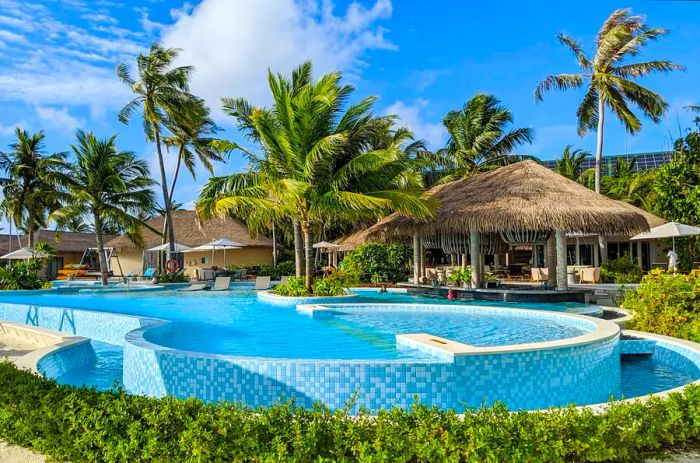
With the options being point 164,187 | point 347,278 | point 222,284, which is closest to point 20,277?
point 222,284

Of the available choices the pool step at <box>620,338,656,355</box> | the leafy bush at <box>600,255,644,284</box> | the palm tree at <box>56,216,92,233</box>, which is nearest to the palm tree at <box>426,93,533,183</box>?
Result: the leafy bush at <box>600,255,644,284</box>

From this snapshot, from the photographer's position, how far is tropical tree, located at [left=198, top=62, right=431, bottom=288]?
47.9 feet

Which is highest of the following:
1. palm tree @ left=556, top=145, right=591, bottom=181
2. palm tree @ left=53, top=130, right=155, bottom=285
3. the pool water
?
palm tree @ left=556, top=145, right=591, bottom=181

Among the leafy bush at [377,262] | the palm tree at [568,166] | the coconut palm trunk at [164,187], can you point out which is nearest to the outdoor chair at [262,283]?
the leafy bush at [377,262]

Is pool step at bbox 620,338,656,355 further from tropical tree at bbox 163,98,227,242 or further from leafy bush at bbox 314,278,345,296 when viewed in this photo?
tropical tree at bbox 163,98,227,242

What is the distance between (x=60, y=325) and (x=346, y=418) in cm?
1058

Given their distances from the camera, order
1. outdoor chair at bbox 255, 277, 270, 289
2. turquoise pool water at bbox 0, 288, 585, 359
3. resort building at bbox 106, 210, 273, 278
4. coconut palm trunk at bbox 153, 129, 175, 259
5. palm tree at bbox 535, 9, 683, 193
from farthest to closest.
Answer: resort building at bbox 106, 210, 273, 278 < coconut palm trunk at bbox 153, 129, 175, 259 < palm tree at bbox 535, 9, 683, 193 < outdoor chair at bbox 255, 277, 270, 289 < turquoise pool water at bbox 0, 288, 585, 359

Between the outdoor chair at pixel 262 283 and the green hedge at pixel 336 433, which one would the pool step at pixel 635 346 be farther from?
the outdoor chair at pixel 262 283

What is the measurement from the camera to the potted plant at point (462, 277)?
51.4 feet

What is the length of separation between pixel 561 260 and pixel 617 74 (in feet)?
40.7

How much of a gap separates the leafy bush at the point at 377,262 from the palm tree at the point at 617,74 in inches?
332

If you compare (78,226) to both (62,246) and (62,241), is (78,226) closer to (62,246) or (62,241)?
(62,241)

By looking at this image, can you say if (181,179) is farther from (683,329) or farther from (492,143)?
(683,329)

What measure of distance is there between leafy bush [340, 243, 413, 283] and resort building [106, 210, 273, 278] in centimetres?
1163
